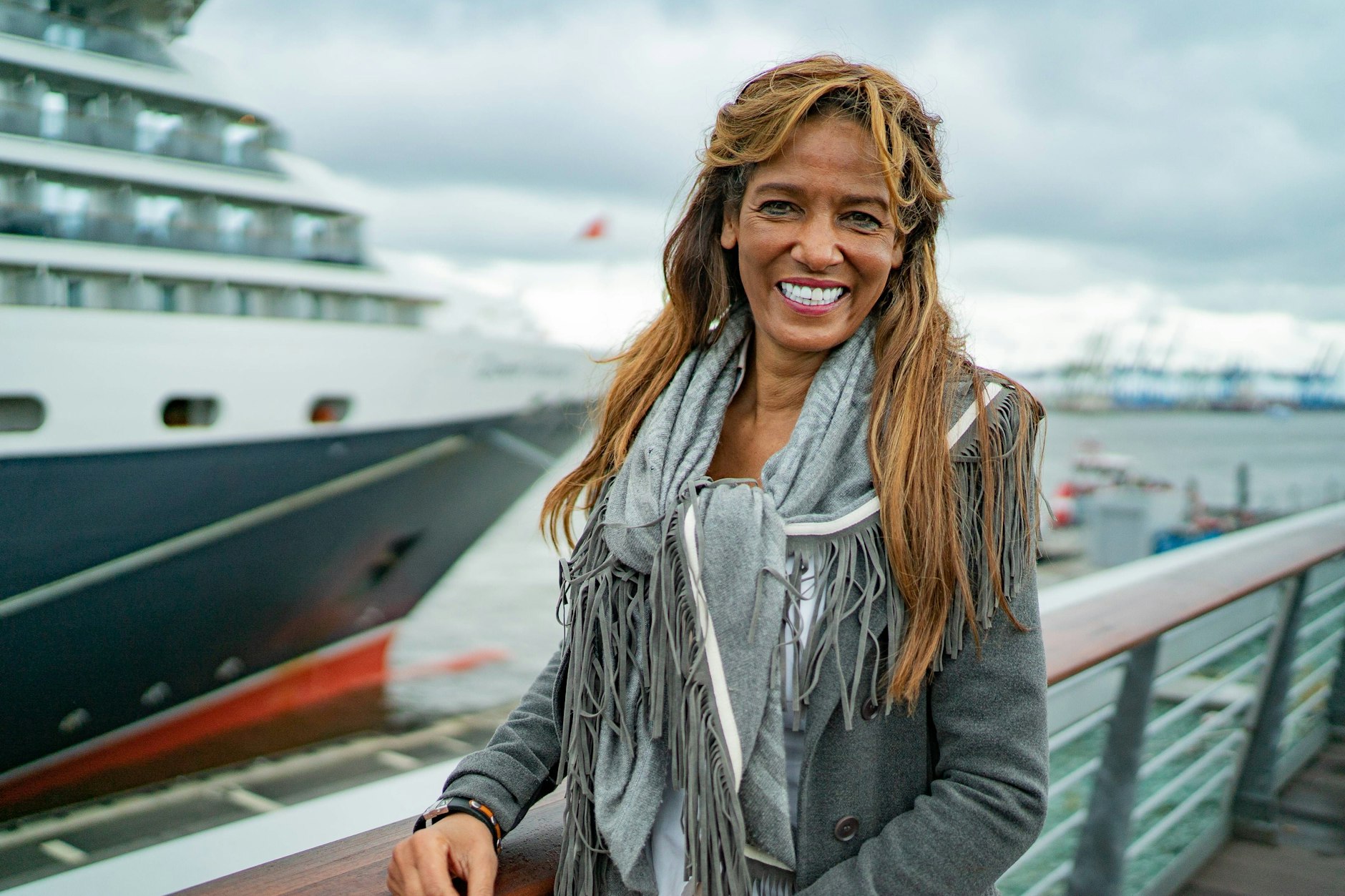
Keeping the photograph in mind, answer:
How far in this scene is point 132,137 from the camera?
6.55 m

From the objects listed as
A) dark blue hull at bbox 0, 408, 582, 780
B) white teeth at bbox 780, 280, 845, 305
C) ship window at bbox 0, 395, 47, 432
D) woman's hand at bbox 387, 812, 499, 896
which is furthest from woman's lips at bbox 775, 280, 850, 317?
ship window at bbox 0, 395, 47, 432

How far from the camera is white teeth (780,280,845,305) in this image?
2.88ft

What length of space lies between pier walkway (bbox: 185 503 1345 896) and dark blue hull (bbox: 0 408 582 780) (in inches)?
225

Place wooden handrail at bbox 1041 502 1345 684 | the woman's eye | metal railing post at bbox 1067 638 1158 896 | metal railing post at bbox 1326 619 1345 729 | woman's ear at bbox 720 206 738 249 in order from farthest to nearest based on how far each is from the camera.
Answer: metal railing post at bbox 1326 619 1345 729 → metal railing post at bbox 1067 638 1158 896 → wooden handrail at bbox 1041 502 1345 684 → woman's ear at bbox 720 206 738 249 → the woman's eye

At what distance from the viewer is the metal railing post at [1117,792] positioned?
1.53 metres

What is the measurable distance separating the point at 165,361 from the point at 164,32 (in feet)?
7.32

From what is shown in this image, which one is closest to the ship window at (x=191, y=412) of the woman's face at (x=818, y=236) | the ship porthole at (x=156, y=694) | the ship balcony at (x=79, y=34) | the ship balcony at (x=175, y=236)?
the ship balcony at (x=175, y=236)

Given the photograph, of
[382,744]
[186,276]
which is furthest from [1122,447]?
[186,276]

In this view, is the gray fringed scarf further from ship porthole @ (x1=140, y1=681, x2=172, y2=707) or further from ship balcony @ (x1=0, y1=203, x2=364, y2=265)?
ship porthole @ (x1=140, y1=681, x2=172, y2=707)

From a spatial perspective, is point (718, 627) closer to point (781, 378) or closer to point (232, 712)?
point (781, 378)

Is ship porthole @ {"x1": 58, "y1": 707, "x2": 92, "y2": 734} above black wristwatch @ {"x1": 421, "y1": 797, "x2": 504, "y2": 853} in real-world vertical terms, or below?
below

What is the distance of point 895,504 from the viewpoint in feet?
2.52

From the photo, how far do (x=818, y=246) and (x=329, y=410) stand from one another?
25.3ft

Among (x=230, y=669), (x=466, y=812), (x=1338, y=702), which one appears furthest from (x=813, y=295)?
(x=230, y=669)
